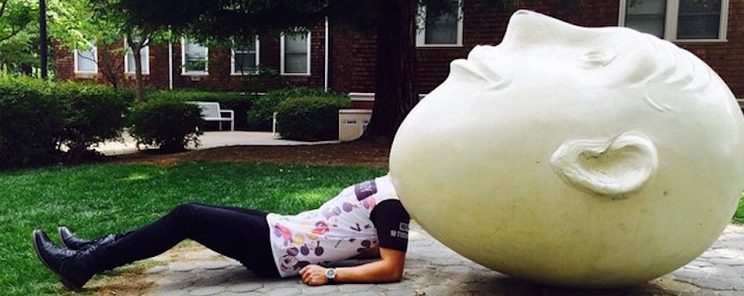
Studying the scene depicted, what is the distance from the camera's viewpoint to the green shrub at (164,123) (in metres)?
13.6

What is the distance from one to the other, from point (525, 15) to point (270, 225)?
1872 mm

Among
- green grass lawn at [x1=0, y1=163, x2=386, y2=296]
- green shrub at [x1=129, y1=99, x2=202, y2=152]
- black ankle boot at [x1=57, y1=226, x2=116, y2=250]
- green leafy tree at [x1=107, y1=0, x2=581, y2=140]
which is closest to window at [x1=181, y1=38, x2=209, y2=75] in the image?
green shrub at [x1=129, y1=99, x2=202, y2=152]

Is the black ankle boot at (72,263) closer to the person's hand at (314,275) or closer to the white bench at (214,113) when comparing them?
the person's hand at (314,275)

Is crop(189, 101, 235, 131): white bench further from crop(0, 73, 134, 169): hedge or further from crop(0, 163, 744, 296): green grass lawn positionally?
crop(0, 163, 744, 296): green grass lawn

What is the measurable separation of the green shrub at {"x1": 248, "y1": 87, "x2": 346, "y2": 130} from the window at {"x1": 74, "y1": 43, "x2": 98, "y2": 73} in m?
9.59

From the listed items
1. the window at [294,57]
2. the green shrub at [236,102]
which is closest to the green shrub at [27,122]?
the green shrub at [236,102]

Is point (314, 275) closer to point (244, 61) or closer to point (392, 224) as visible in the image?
point (392, 224)

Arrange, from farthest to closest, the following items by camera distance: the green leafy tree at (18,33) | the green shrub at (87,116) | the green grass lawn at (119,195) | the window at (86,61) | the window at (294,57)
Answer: the window at (86,61) → the window at (294,57) → the green leafy tree at (18,33) → the green shrub at (87,116) → the green grass lawn at (119,195)

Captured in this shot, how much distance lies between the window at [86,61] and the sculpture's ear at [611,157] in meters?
27.1

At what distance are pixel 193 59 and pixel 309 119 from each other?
9553mm

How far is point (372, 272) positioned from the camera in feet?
13.2

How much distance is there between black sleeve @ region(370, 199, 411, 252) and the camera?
3916 millimetres

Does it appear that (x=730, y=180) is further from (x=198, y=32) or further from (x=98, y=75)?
(x=98, y=75)

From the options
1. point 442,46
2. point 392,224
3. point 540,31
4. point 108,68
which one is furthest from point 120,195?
point 108,68
